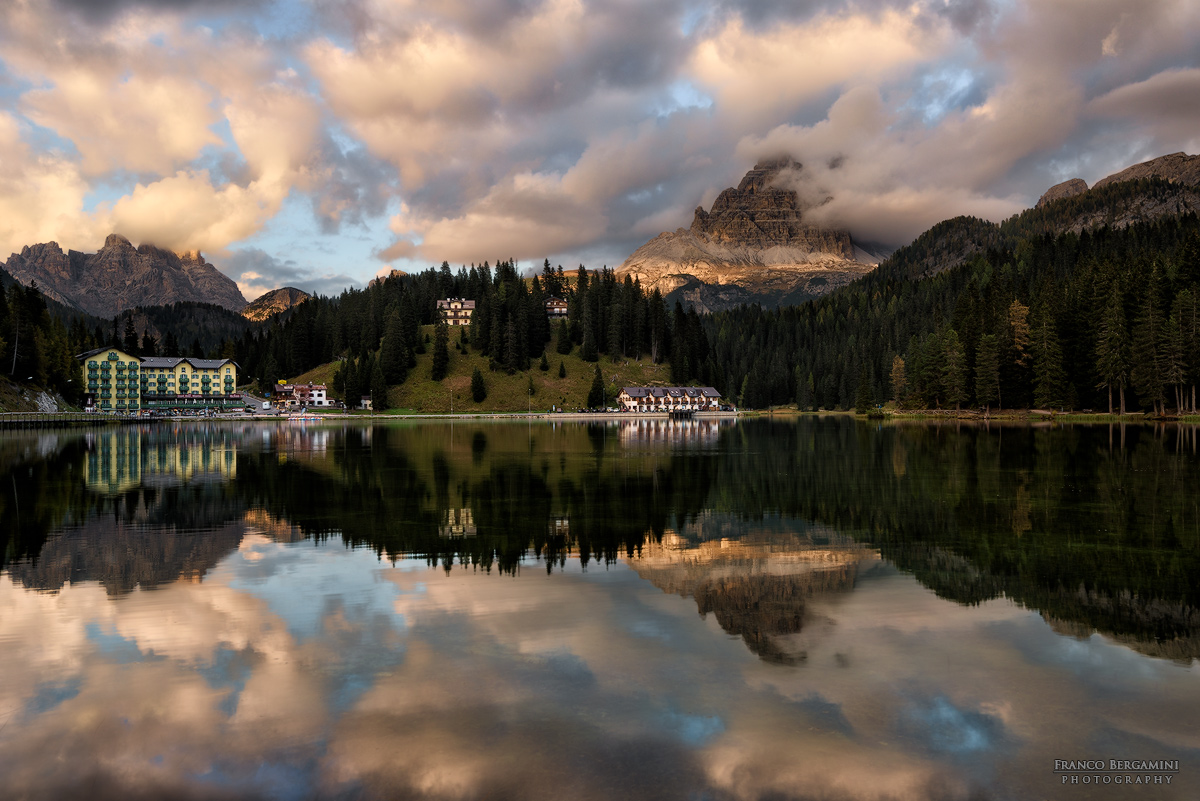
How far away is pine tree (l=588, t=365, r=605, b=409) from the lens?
187500 millimetres

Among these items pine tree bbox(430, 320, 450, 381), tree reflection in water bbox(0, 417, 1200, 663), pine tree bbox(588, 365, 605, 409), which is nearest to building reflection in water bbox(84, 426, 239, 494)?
tree reflection in water bbox(0, 417, 1200, 663)

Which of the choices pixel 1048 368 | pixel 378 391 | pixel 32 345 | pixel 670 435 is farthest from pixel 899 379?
pixel 32 345

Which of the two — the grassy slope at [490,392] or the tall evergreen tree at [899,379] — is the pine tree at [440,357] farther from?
the tall evergreen tree at [899,379]

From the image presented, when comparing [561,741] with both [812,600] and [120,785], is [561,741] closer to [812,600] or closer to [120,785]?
[120,785]

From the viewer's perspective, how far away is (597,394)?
189m

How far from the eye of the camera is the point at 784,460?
4981cm

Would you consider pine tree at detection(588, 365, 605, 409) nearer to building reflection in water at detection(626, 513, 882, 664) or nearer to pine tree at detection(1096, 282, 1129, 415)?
pine tree at detection(1096, 282, 1129, 415)

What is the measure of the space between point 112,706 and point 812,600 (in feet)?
41.6

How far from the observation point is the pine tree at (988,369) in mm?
121250

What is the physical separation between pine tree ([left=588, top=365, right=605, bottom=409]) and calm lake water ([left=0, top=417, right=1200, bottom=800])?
158661 millimetres

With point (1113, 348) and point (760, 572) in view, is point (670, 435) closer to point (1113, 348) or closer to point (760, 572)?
point (1113, 348)

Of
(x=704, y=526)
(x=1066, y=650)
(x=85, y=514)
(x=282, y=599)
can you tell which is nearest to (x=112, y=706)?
(x=282, y=599)

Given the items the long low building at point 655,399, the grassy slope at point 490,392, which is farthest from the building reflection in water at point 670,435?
the grassy slope at point 490,392

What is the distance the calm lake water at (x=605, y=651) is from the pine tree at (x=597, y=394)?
159 meters
